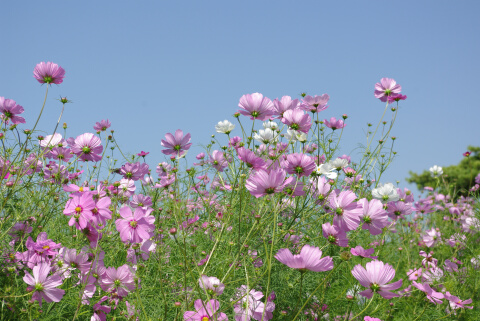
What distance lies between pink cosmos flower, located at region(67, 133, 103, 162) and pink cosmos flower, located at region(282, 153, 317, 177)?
903mm

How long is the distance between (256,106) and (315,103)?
35 cm

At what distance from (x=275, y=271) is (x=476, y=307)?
4.72 ft

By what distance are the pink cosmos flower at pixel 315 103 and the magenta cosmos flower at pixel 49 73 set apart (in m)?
1.10

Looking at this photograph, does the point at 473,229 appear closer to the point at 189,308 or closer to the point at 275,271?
the point at 275,271

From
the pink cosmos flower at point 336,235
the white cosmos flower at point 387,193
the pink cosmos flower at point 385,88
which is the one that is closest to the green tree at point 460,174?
the pink cosmos flower at point 385,88

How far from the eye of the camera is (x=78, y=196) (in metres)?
1.47

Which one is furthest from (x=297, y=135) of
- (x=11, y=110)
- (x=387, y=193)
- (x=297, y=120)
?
(x=11, y=110)

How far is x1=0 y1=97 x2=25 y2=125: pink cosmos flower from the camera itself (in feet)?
6.63

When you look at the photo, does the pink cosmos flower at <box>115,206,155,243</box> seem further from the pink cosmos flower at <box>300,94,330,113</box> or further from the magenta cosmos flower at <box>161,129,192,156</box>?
the pink cosmos flower at <box>300,94,330,113</box>

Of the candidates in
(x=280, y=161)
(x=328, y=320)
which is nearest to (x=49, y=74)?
(x=280, y=161)

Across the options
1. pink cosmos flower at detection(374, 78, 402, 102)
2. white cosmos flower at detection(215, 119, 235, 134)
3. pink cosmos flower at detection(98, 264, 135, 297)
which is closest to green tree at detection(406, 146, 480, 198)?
pink cosmos flower at detection(374, 78, 402, 102)

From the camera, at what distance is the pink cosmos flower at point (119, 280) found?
151cm

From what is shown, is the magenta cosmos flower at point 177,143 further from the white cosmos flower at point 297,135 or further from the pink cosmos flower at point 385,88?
the pink cosmos flower at point 385,88

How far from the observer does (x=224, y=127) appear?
2.15m
